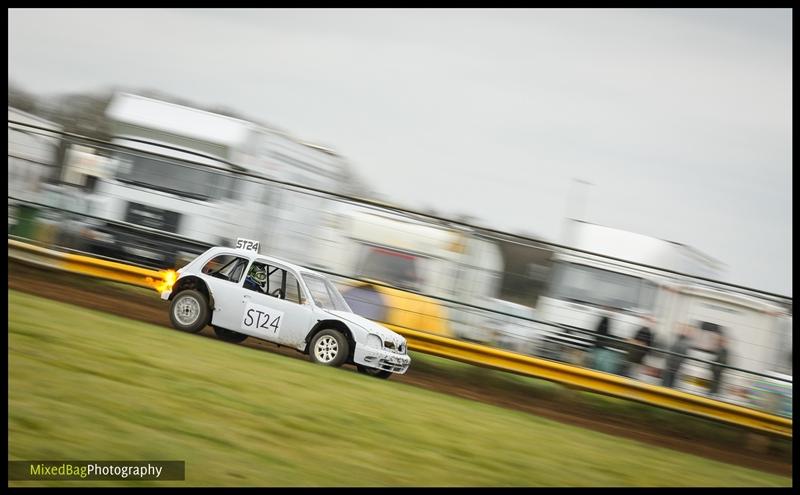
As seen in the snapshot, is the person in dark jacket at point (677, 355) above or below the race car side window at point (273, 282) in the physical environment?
below

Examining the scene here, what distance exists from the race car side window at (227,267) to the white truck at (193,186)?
1.20 metres

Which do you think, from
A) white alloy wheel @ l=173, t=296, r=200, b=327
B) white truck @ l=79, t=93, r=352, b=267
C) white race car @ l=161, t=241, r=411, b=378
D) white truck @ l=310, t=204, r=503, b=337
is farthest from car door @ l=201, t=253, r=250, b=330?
white truck @ l=310, t=204, r=503, b=337

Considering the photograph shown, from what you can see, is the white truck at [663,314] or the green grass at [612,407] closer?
the white truck at [663,314]

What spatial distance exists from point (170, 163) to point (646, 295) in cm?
918

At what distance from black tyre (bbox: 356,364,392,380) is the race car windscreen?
0.79m

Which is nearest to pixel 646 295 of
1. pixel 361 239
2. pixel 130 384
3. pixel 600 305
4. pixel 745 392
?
pixel 600 305

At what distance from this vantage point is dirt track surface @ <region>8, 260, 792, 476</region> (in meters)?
11.8

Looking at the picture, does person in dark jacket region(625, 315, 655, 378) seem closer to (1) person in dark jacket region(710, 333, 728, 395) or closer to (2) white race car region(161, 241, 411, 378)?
(1) person in dark jacket region(710, 333, 728, 395)

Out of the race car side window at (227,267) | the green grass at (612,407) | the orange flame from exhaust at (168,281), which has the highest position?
the race car side window at (227,267)

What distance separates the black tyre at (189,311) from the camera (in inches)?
483

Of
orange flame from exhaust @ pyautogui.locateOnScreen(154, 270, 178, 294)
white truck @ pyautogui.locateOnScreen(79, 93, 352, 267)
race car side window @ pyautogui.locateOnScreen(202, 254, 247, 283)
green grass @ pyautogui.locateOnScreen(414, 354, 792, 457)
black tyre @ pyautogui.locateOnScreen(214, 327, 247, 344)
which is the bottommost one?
green grass @ pyautogui.locateOnScreen(414, 354, 792, 457)

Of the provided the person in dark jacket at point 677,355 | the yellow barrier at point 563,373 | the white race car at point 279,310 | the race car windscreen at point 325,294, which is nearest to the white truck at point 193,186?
the yellow barrier at point 563,373

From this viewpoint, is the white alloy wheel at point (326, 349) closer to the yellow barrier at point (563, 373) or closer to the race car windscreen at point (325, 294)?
the race car windscreen at point (325, 294)

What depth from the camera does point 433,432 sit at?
28.6ft
